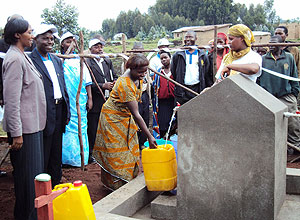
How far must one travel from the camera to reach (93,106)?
5.98 meters

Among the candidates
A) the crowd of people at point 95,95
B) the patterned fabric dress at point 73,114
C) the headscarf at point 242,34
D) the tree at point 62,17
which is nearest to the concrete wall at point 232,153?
the headscarf at point 242,34

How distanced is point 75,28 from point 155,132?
5166 mm

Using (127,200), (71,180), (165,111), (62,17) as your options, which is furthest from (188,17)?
(127,200)

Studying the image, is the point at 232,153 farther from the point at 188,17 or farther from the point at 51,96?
the point at 188,17

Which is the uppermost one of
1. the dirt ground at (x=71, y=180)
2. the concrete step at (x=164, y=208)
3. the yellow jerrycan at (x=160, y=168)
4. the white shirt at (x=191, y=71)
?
the white shirt at (x=191, y=71)

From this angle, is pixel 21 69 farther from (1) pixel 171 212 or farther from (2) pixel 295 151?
(2) pixel 295 151

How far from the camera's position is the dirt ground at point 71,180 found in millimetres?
3910

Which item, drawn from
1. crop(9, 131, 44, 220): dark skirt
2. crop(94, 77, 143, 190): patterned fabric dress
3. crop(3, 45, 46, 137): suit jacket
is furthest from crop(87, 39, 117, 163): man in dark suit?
crop(9, 131, 44, 220): dark skirt

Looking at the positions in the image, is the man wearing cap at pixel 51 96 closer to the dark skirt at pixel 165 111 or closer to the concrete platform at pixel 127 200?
the concrete platform at pixel 127 200

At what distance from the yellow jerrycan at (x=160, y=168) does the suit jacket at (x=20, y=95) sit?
1085mm

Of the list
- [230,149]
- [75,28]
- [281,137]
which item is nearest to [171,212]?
[230,149]

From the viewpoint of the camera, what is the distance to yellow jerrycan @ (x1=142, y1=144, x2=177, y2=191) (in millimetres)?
3508

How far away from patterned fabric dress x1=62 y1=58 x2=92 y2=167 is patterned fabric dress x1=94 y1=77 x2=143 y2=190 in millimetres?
1314

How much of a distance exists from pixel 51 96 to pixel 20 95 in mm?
725
